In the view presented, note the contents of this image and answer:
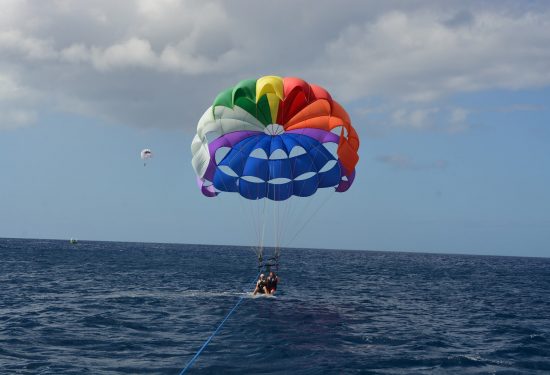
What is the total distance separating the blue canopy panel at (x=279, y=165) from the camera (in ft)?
78.5

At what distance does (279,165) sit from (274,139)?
1227 millimetres

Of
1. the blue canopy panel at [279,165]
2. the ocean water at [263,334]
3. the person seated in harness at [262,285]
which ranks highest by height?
the blue canopy panel at [279,165]

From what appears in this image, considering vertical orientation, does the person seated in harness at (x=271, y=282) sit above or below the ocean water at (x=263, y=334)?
above

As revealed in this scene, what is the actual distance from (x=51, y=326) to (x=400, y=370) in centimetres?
1310

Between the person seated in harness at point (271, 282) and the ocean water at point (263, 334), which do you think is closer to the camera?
the ocean water at point (263, 334)

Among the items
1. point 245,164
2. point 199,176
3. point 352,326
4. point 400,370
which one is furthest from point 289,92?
point 400,370

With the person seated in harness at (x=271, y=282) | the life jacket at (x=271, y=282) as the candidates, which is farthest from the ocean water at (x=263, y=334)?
the life jacket at (x=271, y=282)

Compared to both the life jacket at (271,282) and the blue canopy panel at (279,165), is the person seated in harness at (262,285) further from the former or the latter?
the blue canopy panel at (279,165)

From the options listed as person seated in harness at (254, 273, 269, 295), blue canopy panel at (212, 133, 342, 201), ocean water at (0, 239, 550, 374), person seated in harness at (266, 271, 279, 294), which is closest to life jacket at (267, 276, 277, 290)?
person seated in harness at (266, 271, 279, 294)

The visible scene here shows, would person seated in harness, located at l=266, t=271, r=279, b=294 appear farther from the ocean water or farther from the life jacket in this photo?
the ocean water

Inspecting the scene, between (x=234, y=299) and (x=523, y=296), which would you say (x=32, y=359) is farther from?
(x=523, y=296)

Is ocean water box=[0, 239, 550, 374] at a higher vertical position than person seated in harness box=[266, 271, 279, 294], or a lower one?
lower

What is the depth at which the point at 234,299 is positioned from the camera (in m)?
28.8

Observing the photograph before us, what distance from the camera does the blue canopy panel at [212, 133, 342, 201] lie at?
23.9 m
